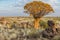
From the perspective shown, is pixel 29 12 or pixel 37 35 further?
pixel 29 12

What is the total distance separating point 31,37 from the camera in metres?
19.5

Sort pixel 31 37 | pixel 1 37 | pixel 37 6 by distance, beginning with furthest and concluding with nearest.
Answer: pixel 37 6 → pixel 31 37 → pixel 1 37

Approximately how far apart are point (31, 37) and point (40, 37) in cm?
90

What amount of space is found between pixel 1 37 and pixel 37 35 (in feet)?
9.88

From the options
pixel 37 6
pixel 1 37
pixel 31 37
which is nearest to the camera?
pixel 1 37

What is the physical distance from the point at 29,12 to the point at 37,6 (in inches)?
60.3

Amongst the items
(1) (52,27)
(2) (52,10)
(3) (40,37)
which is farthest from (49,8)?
(3) (40,37)

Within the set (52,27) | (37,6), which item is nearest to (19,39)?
(52,27)

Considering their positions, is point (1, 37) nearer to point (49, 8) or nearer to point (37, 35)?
point (37, 35)

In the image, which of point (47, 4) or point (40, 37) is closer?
point (40, 37)

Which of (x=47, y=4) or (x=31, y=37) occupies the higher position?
(x=47, y=4)

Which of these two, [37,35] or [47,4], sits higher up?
[47,4]

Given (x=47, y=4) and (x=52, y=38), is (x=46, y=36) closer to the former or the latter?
(x=52, y=38)

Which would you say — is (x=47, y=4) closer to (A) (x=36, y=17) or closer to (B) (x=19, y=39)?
(A) (x=36, y=17)
